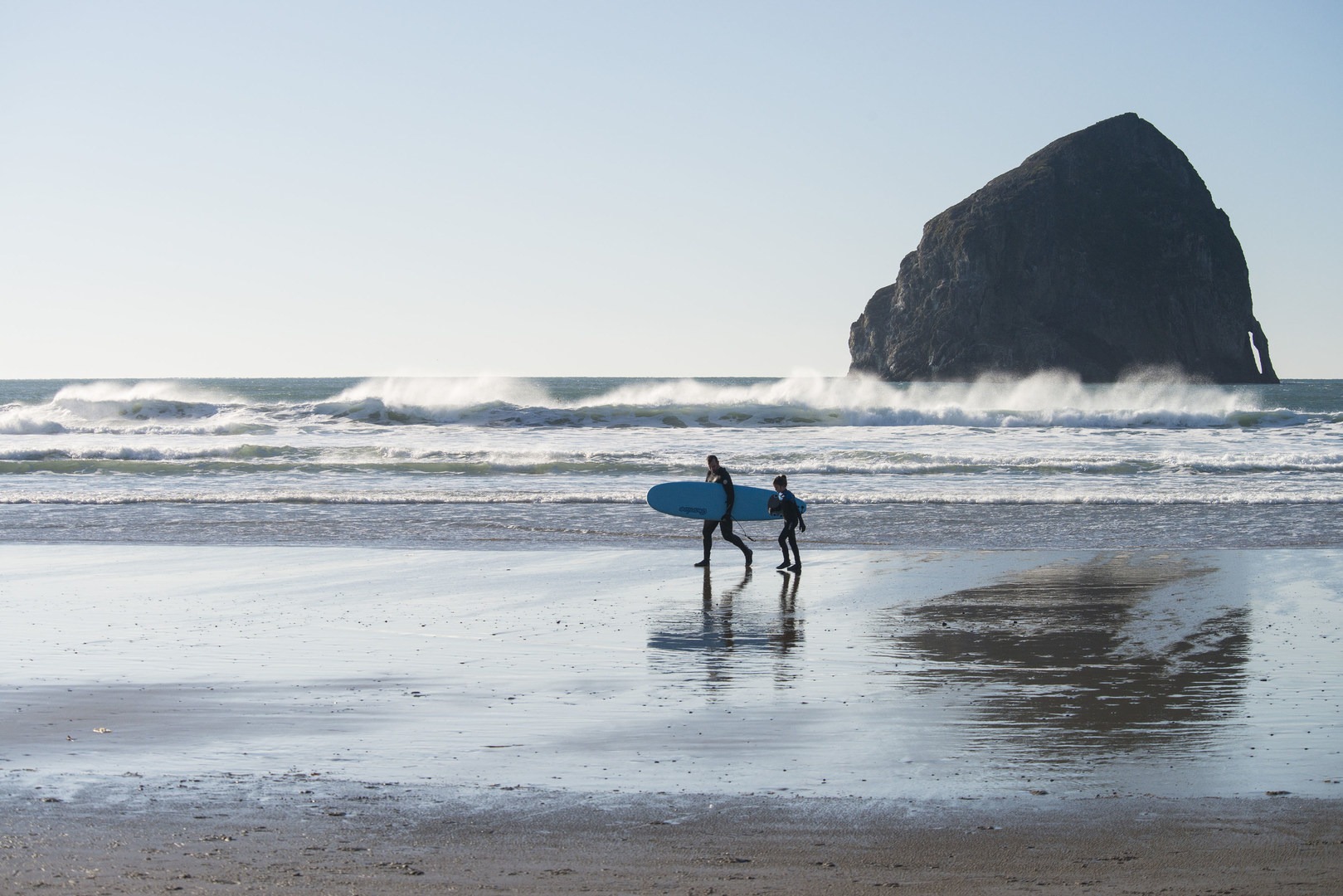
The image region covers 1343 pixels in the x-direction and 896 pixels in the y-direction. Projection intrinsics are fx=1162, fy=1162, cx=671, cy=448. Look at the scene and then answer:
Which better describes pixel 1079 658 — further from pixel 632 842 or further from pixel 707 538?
pixel 707 538

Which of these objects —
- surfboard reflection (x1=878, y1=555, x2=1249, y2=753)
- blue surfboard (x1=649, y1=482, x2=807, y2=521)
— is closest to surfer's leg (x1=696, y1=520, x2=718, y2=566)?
blue surfboard (x1=649, y1=482, x2=807, y2=521)

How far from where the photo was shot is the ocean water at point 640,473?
1658 centimetres

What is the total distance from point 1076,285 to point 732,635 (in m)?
136

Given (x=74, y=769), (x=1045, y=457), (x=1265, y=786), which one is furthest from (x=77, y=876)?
(x=1045, y=457)

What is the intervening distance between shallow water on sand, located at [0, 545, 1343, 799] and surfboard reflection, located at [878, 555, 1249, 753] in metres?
0.03

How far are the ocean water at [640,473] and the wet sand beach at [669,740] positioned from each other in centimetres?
560

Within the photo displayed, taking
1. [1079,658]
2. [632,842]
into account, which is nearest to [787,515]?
[1079,658]

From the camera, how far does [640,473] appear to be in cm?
2527

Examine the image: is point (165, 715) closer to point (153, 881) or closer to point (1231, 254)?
point (153, 881)

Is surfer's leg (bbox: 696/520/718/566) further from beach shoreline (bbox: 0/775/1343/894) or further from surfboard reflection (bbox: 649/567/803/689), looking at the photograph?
beach shoreline (bbox: 0/775/1343/894)

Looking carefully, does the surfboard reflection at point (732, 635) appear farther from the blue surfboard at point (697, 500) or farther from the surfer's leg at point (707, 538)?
the blue surfboard at point (697, 500)

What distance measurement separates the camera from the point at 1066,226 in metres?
138

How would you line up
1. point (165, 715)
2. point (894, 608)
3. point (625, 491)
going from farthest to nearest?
point (625, 491) → point (894, 608) → point (165, 715)

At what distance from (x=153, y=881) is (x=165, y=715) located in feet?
8.49
